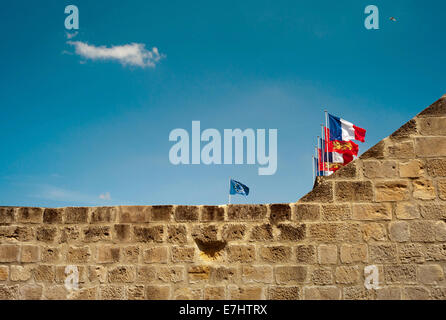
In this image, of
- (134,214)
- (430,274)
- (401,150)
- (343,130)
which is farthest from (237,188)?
(430,274)

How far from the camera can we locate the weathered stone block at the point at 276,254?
4.39m

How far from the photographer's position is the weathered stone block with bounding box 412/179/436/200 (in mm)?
4383

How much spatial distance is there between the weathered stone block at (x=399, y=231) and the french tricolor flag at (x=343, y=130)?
30.4 feet

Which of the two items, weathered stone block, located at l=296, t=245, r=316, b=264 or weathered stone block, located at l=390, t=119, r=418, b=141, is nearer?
weathered stone block, located at l=296, t=245, r=316, b=264

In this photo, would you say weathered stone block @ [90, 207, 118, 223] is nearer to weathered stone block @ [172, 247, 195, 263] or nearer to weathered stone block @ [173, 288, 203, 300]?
weathered stone block @ [172, 247, 195, 263]

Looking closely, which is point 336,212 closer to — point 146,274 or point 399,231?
point 399,231

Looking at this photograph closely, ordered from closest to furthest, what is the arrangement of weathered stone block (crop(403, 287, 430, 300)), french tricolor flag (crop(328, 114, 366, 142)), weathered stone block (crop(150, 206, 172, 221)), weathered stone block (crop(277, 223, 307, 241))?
1. weathered stone block (crop(403, 287, 430, 300))
2. weathered stone block (crop(277, 223, 307, 241))
3. weathered stone block (crop(150, 206, 172, 221))
4. french tricolor flag (crop(328, 114, 366, 142))

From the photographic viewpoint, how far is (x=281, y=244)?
4422 millimetres

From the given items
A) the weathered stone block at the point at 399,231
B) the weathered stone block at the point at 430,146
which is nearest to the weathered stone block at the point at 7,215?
the weathered stone block at the point at 399,231

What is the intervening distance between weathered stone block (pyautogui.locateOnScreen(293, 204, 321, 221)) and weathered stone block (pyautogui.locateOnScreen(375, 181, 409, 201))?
0.67m

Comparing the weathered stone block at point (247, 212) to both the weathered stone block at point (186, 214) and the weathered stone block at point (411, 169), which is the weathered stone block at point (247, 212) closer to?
the weathered stone block at point (186, 214)

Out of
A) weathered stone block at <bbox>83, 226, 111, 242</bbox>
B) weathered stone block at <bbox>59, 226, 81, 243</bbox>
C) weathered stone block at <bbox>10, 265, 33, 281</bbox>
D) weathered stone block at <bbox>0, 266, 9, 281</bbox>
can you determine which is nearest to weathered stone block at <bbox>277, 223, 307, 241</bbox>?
weathered stone block at <bbox>83, 226, 111, 242</bbox>

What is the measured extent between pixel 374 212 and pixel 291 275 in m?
1.14
